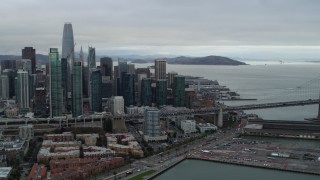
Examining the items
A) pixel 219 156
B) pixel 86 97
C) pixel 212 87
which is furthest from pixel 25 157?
pixel 212 87

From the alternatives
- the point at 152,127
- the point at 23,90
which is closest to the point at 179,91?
the point at 23,90

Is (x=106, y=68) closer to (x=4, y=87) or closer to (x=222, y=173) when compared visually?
(x=4, y=87)

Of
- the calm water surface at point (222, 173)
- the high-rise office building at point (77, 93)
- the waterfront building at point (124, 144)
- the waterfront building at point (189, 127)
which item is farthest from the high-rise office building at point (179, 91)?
the calm water surface at point (222, 173)

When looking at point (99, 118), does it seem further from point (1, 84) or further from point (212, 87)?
point (212, 87)

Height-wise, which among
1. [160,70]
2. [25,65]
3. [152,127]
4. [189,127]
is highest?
[25,65]

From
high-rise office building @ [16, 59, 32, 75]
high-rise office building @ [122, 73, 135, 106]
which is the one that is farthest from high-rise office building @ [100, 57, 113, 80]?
high-rise office building @ [16, 59, 32, 75]

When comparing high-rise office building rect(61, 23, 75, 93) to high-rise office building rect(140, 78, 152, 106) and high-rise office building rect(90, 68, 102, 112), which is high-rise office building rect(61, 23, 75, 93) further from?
high-rise office building rect(140, 78, 152, 106)
